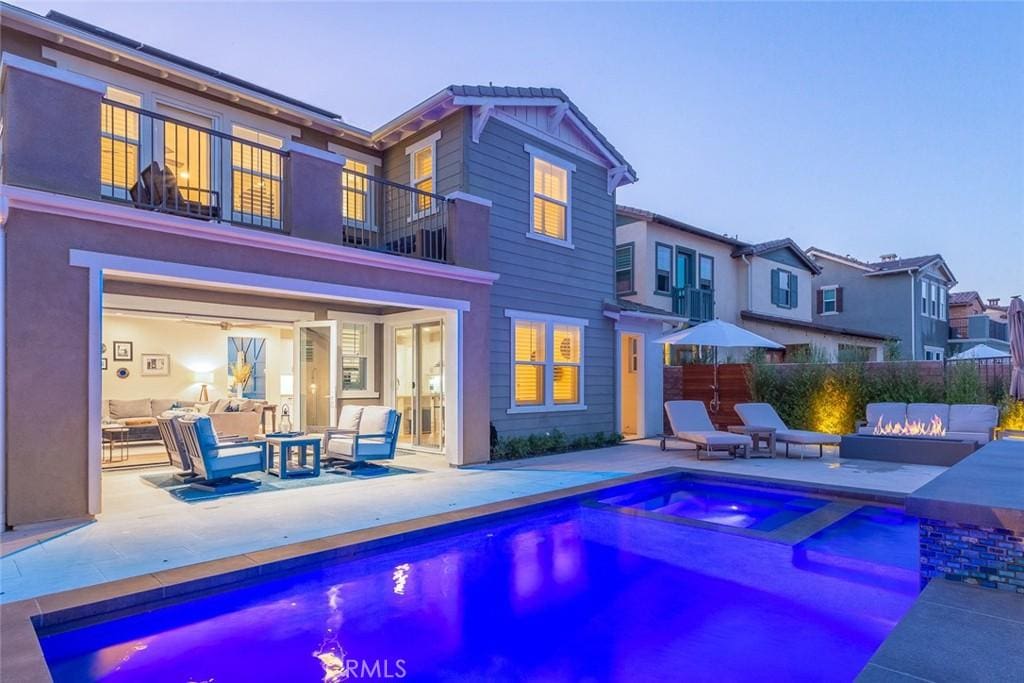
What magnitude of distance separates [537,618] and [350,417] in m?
5.93

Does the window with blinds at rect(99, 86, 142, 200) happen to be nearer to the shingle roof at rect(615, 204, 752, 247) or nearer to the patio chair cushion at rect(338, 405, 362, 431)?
the patio chair cushion at rect(338, 405, 362, 431)

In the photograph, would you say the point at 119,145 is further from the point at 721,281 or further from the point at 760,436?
the point at 721,281

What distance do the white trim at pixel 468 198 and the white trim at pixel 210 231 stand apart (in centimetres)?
107

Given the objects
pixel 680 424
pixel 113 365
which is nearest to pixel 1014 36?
pixel 680 424

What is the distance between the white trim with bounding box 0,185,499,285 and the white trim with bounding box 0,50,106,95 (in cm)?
113

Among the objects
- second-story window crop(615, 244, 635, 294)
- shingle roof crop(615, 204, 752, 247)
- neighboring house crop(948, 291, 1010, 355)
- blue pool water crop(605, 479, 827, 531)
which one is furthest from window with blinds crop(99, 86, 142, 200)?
neighboring house crop(948, 291, 1010, 355)

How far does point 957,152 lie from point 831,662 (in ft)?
139

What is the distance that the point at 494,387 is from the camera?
9930 millimetres

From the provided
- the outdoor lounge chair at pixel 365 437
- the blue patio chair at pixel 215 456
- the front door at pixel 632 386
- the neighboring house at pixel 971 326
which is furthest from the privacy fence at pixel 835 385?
the neighboring house at pixel 971 326

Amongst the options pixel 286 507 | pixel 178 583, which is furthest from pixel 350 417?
pixel 178 583

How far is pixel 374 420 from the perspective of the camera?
9.01 m

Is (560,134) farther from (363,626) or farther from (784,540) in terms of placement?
(363,626)

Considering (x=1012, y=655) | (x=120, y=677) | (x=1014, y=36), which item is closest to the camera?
(x=1012, y=655)

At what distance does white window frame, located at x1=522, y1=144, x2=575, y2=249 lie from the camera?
35.4 feet
